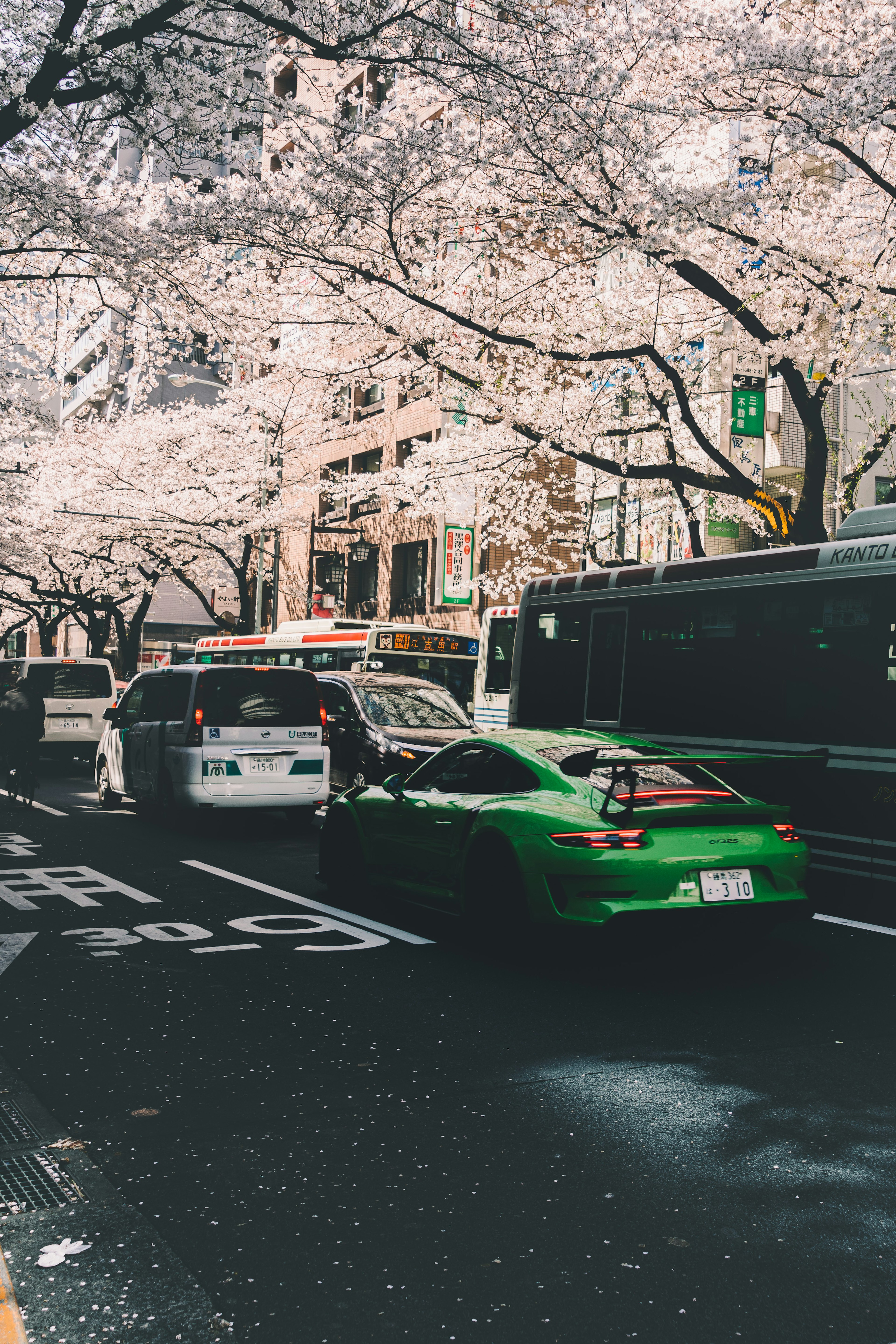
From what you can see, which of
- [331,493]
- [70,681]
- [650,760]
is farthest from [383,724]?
[331,493]

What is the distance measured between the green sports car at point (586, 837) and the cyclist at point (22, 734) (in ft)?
31.9

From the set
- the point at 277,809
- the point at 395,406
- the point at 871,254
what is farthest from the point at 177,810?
the point at 395,406

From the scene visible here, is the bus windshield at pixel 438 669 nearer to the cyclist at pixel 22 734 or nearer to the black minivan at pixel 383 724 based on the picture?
the black minivan at pixel 383 724

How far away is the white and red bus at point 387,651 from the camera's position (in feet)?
71.8

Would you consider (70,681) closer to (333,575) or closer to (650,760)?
(650,760)

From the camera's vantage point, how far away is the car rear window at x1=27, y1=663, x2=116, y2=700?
75.6 feet

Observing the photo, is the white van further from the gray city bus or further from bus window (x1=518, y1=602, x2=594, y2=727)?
the gray city bus

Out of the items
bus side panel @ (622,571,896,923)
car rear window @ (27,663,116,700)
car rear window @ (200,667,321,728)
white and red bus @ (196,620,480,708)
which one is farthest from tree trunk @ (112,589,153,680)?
bus side panel @ (622,571,896,923)

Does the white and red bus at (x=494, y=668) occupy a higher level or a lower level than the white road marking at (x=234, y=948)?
higher

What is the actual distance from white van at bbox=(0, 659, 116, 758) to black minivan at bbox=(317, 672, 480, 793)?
7.87 meters

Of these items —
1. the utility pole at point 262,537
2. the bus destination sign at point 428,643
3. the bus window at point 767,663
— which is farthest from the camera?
the utility pole at point 262,537

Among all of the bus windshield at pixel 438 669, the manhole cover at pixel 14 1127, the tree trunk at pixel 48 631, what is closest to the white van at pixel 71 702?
the bus windshield at pixel 438 669

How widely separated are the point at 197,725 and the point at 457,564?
2174 cm

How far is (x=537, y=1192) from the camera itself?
152 inches
